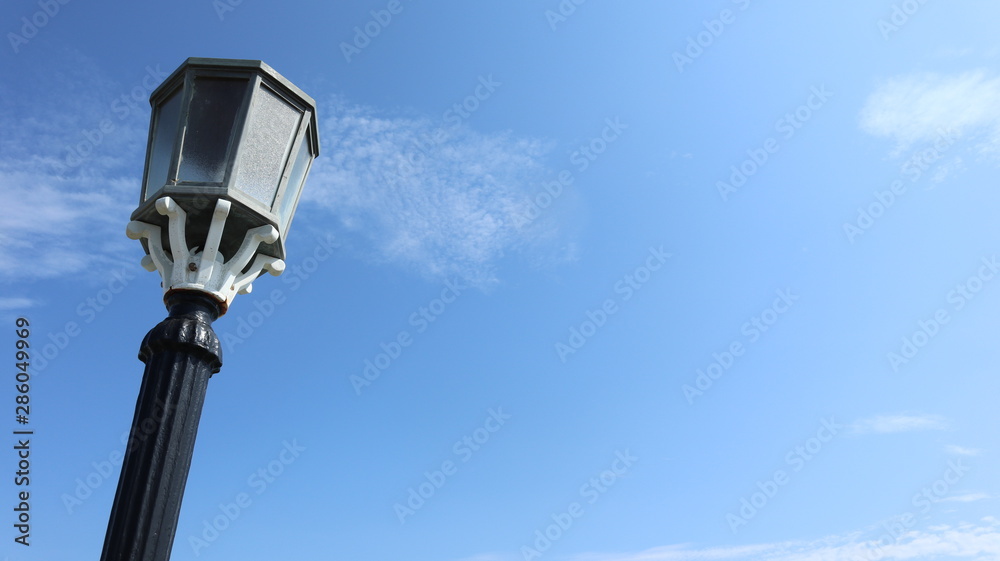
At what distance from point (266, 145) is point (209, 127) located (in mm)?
262

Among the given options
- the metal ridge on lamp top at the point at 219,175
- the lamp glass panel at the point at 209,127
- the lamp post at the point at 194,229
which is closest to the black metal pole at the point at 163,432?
the lamp post at the point at 194,229

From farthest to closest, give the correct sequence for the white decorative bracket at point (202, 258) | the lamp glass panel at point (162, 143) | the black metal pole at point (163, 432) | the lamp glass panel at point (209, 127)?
the lamp glass panel at point (162, 143) < the lamp glass panel at point (209, 127) < the white decorative bracket at point (202, 258) < the black metal pole at point (163, 432)

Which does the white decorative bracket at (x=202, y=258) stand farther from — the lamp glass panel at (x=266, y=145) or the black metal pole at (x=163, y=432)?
the lamp glass panel at (x=266, y=145)

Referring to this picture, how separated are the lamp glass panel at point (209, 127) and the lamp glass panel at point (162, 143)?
0.33 feet

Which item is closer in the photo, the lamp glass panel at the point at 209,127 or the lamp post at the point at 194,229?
the lamp post at the point at 194,229

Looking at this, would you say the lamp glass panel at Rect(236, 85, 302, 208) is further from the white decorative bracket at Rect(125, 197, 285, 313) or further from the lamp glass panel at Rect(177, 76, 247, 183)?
the white decorative bracket at Rect(125, 197, 285, 313)

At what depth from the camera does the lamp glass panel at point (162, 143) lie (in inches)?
129

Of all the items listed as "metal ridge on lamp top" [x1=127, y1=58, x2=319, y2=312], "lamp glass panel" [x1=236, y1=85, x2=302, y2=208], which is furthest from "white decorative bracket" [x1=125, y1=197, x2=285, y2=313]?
"lamp glass panel" [x1=236, y1=85, x2=302, y2=208]

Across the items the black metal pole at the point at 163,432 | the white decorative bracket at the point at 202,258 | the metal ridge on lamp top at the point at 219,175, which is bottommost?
the black metal pole at the point at 163,432

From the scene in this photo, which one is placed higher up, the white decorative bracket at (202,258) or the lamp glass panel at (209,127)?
the lamp glass panel at (209,127)

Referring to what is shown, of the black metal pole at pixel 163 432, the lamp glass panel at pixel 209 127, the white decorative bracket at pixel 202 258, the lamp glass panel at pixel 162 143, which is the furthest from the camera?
the lamp glass panel at pixel 162 143

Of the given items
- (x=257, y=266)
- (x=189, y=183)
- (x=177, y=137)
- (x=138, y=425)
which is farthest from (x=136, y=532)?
(x=177, y=137)

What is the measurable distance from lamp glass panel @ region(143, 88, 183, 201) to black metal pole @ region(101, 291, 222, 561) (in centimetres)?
67

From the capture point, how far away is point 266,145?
332 centimetres
